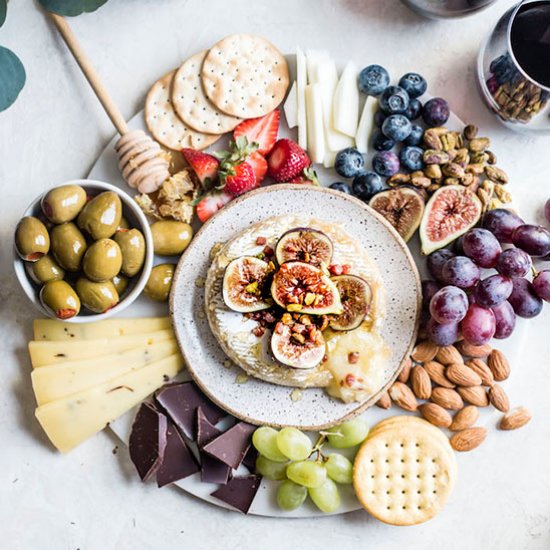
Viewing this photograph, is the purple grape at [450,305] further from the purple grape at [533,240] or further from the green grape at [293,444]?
the green grape at [293,444]

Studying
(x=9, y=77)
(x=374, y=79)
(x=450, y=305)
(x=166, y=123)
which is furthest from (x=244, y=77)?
(x=450, y=305)

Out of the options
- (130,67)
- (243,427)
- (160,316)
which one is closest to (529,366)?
(243,427)

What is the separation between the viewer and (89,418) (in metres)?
2.20

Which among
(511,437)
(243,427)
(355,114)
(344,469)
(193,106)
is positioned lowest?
(511,437)

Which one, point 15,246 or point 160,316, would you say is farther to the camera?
point 160,316

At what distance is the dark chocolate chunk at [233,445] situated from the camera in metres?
2.12

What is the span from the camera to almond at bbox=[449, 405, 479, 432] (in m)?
2.21

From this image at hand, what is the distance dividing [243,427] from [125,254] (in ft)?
2.15

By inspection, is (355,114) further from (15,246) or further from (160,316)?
(15,246)

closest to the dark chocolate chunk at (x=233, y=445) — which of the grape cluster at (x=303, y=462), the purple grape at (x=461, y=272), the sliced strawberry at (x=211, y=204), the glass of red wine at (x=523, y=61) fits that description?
the grape cluster at (x=303, y=462)

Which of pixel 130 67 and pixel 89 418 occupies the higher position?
pixel 130 67

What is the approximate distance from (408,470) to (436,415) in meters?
0.19

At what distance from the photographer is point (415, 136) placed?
2.23 m

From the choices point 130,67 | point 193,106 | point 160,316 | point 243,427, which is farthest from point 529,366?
point 130,67
